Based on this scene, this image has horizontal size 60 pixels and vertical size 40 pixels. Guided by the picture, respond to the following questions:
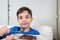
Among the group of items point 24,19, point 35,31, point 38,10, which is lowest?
point 35,31

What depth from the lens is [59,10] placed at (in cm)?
169

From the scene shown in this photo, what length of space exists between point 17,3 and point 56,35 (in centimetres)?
64

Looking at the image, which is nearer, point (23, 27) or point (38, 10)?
→ point (23, 27)

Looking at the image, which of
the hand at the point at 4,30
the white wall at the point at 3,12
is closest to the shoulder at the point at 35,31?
the hand at the point at 4,30

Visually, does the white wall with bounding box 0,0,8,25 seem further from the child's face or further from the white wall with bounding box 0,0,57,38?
the child's face

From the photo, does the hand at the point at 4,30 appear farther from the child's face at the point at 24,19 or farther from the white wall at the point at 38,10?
the white wall at the point at 38,10

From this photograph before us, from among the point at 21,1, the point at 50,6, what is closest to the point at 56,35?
the point at 50,6

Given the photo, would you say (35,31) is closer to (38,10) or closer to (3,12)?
(38,10)

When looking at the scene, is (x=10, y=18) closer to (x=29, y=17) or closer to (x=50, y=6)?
(x=29, y=17)

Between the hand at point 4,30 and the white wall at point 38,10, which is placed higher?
the white wall at point 38,10

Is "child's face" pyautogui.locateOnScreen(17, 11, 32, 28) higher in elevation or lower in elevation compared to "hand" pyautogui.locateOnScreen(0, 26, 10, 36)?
higher

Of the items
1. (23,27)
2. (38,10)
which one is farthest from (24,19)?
(38,10)

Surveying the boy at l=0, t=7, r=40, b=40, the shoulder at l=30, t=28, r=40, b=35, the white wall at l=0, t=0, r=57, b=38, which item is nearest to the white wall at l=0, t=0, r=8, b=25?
the white wall at l=0, t=0, r=57, b=38

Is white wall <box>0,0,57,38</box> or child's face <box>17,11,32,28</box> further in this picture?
white wall <box>0,0,57,38</box>
